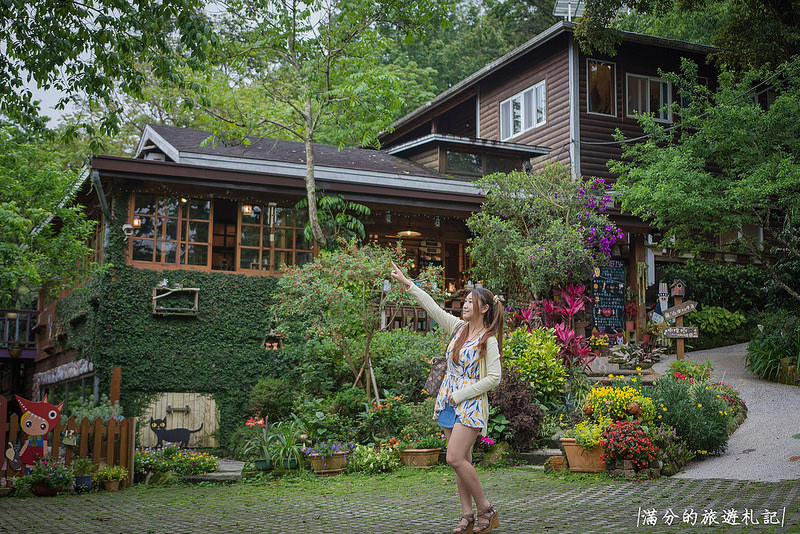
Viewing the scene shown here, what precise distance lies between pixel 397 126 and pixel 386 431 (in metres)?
17.0

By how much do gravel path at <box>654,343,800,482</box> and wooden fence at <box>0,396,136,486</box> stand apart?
275 inches

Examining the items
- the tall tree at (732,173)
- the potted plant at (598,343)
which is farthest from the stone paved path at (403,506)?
the tall tree at (732,173)

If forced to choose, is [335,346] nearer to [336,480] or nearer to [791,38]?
[336,480]

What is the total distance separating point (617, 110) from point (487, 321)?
1767 centimetres

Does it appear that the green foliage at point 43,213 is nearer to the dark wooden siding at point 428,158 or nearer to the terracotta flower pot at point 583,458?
the dark wooden siding at point 428,158

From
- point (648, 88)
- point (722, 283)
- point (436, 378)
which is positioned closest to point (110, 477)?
point (436, 378)

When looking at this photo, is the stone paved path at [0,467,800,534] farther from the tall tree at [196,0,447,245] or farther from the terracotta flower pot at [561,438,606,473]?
the tall tree at [196,0,447,245]

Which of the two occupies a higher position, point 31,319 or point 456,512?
point 31,319

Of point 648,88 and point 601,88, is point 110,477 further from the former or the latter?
point 648,88

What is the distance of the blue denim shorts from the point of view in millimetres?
5652

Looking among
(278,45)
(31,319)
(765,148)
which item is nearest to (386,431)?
(278,45)

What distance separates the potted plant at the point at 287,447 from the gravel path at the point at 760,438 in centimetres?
500

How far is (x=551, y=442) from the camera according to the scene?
11070 millimetres

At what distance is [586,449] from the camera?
357 inches
